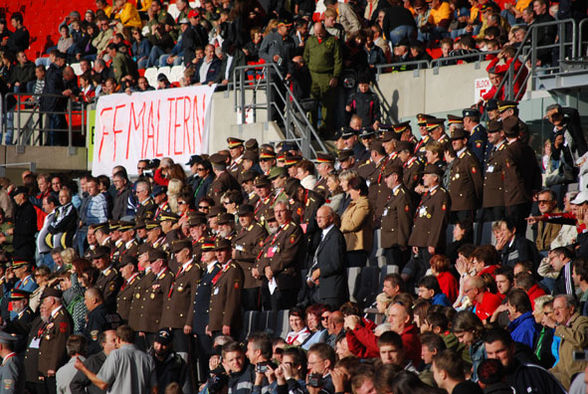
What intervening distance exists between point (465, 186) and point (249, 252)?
2.35 m

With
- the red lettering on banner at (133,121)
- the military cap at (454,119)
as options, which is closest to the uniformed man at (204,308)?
the military cap at (454,119)

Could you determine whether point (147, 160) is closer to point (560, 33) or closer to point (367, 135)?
point (367, 135)

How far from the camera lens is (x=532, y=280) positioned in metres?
9.62

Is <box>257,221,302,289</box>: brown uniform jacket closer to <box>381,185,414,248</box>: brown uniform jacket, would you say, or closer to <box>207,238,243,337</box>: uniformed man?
<box>207,238,243,337</box>: uniformed man

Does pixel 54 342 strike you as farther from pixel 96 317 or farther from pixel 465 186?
pixel 465 186

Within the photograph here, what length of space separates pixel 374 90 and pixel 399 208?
531 cm

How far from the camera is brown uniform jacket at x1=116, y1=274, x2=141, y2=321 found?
13.7m

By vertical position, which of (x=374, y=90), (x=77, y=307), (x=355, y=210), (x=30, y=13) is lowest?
(x=77, y=307)

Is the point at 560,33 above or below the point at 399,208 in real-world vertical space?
above

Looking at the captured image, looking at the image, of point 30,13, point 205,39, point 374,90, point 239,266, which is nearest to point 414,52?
point 374,90

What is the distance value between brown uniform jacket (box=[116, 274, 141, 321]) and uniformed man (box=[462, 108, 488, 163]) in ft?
13.0

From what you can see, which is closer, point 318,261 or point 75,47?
point 318,261

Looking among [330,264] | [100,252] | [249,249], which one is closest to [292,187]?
[249,249]

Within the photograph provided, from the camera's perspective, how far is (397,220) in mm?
12188
